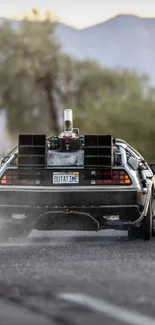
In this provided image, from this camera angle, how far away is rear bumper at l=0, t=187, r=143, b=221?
1661 cm

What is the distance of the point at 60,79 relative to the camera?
91.1 metres

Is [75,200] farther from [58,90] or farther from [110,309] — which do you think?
[58,90]

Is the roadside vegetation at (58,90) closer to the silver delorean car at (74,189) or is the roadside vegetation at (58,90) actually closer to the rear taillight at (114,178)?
the silver delorean car at (74,189)

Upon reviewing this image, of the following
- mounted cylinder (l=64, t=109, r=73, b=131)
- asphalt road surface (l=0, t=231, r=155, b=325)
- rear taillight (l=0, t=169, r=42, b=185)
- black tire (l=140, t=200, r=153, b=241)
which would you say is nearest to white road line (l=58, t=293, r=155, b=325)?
asphalt road surface (l=0, t=231, r=155, b=325)

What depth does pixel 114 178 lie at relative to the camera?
16.7 metres

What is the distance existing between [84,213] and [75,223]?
0.29m

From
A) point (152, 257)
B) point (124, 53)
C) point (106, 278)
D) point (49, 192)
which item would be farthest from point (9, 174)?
point (124, 53)

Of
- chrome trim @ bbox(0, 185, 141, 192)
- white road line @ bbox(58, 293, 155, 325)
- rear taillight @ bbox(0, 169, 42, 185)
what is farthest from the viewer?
rear taillight @ bbox(0, 169, 42, 185)

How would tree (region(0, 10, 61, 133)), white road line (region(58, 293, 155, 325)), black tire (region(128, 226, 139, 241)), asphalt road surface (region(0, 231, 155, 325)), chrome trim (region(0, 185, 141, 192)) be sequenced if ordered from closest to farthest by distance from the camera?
1. white road line (region(58, 293, 155, 325))
2. asphalt road surface (region(0, 231, 155, 325))
3. chrome trim (region(0, 185, 141, 192))
4. black tire (region(128, 226, 139, 241))
5. tree (region(0, 10, 61, 133))

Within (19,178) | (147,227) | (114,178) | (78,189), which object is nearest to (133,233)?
(147,227)

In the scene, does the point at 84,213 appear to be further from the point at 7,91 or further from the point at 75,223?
the point at 7,91

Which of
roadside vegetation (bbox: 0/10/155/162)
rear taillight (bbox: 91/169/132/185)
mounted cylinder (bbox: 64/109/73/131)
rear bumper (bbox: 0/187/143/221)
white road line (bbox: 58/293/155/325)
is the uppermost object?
roadside vegetation (bbox: 0/10/155/162)

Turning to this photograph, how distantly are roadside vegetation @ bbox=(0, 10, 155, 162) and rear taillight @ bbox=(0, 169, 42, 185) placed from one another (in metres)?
52.0

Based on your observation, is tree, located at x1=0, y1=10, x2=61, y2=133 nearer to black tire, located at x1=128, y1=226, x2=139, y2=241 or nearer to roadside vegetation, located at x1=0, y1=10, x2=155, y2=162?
roadside vegetation, located at x1=0, y1=10, x2=155, y2=162
